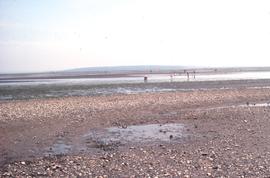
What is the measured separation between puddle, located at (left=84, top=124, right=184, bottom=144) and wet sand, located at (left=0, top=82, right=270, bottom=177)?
55 millimetres

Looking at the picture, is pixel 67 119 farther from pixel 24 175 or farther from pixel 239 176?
pixel 239 176

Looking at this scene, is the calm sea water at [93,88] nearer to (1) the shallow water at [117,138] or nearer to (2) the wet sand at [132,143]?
(2) the wet sand at [132,143]

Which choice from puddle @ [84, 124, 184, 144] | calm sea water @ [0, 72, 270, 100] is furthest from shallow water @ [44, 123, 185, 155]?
calm sea water @ [0, 72, 270, 100]

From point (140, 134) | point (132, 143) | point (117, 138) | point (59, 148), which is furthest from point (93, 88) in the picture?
point (59, 148)

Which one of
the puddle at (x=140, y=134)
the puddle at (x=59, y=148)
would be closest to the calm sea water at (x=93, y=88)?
the puddle at (x=140, y=134)

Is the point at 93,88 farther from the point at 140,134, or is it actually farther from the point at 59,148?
the point at 59,148

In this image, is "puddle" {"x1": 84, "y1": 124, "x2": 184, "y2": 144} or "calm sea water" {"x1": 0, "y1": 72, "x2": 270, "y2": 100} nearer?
"puddle" {"x1": 84, "y1": 124, "x2": 184, "y2": 144}

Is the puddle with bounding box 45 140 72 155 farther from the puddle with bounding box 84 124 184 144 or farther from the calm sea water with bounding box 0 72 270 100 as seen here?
→ the calm sea water with bounding box 0 72 270 100

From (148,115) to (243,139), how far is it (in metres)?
10.3

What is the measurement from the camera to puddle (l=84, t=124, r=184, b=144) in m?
18.4

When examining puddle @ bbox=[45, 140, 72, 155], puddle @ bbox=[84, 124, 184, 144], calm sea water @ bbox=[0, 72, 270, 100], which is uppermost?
calm sea water @ bbox=[0, 72, 270, 100]

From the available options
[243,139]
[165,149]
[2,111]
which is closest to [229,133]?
[243,139]

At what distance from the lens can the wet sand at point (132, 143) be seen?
1285 cm

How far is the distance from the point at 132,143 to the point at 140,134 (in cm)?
234
